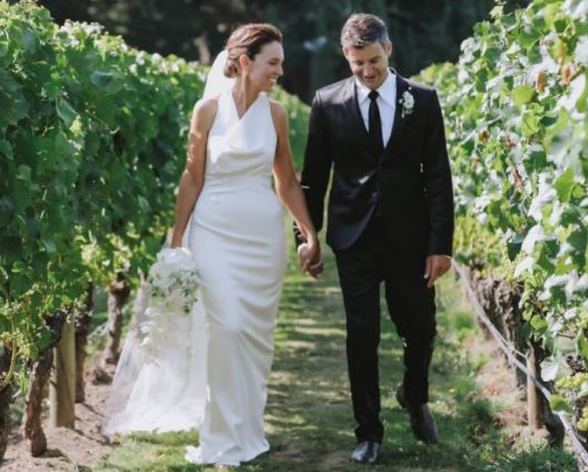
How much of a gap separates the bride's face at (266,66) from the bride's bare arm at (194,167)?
0.86 feet

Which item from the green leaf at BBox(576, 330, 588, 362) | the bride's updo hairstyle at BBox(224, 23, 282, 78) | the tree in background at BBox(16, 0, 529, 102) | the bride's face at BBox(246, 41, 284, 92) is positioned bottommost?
the green leaf at BBox(576, 330, 588, 362)

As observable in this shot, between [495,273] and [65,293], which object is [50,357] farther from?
[495,273]

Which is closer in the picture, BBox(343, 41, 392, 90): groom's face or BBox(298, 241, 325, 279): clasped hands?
BBox(343, 41, 392, 90): groom's face

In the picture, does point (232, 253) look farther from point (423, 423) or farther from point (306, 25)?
point (306, 25)

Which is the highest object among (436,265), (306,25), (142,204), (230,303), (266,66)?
(306,25)

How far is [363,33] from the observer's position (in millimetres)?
5594

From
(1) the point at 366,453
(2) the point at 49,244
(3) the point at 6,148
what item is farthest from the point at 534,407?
(3) the point at 6,148

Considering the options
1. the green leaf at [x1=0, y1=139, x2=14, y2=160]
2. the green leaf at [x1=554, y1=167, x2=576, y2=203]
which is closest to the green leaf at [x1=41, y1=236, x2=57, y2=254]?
the green leaf at [x1=0, y1=139, x2=14, y2=160]

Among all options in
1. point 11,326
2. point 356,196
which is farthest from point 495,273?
point 11,326

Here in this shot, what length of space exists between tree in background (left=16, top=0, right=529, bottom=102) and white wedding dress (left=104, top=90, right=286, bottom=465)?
39.1 m

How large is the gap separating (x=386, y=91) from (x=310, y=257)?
89 centimetres

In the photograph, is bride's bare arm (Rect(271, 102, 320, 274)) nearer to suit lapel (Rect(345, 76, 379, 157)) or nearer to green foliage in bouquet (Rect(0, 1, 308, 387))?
suit lapel (Rect(345, 76, 379, 157))

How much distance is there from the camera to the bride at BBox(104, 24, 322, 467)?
19.5 ft

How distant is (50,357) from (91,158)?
1.01m
